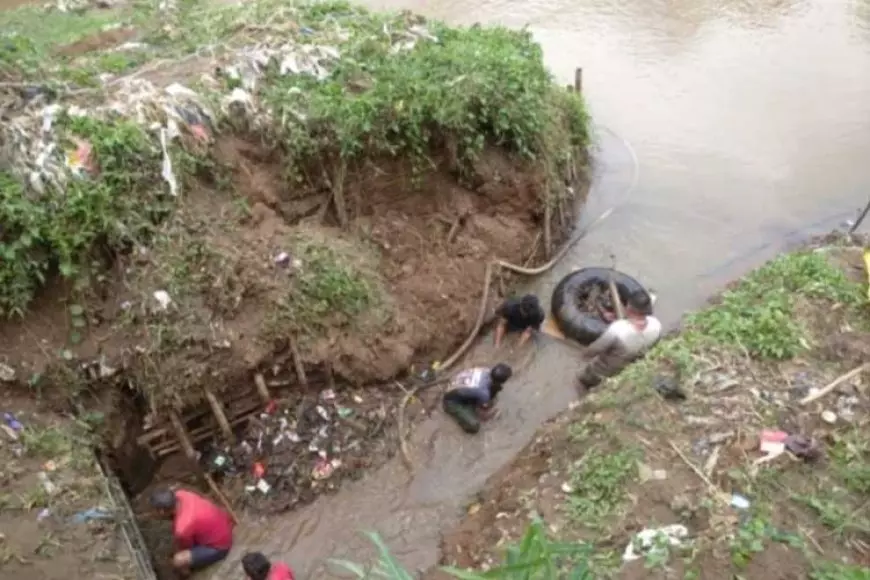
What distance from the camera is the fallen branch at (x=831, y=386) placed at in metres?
6.00

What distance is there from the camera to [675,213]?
978 centimetres

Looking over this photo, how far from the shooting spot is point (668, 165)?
10539 mm

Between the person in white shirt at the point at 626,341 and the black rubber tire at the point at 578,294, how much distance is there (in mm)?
573

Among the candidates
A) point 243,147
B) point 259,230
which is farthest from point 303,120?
point 259,230

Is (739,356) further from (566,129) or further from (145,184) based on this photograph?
(145,184)

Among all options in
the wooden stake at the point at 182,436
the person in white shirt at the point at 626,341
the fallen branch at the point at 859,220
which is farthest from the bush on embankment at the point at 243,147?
the fallen branch at the point at 859,220

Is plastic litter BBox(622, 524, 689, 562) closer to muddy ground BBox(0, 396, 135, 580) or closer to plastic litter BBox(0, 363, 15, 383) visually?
muddy ground BBox(0, 396, 135, 580)

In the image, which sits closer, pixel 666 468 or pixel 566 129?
pixel 666 468

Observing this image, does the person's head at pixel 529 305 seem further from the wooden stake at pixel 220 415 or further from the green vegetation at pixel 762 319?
the wooden stake at pixel 220 415

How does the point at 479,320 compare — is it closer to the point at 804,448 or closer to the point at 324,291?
the point at 324,291

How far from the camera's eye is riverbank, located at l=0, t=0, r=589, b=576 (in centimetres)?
645

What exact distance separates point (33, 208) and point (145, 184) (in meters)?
0.90

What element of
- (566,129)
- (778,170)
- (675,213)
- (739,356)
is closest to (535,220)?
(566,129)

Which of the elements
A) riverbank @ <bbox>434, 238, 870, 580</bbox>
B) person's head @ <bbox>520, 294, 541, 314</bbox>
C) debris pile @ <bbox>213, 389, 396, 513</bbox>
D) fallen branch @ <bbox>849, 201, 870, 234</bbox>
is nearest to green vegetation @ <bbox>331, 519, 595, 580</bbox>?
riverbank @ <bbox>434, 238, 870, 580</bbox>
